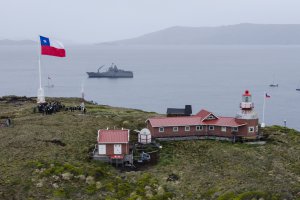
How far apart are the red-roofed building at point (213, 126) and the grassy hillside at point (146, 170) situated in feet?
7.04

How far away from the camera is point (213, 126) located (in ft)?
176

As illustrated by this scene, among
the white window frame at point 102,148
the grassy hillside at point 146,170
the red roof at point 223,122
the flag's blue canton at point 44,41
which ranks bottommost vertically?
the grassy hillside at point 146,170

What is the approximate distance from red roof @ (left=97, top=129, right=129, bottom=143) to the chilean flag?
63.8 feet

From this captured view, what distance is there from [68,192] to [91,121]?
2313 centimetres

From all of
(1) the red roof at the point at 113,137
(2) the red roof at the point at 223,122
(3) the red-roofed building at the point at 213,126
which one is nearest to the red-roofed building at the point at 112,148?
(1) the red roof at the point at 113,137

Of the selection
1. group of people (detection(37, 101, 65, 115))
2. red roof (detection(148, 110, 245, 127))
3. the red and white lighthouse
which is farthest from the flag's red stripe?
the red and white lighthouse

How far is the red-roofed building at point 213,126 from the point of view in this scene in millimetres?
52719

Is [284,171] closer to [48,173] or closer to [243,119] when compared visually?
[243,119]

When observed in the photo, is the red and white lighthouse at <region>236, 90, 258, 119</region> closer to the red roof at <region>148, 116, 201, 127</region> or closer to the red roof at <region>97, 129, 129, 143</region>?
the red roof at <region>148, 116, 201, 127</region>

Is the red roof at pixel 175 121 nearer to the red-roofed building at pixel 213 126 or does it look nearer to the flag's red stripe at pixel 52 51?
the red-roofed building at pixel 213 126

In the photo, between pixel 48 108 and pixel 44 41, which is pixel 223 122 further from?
pixel 44 41

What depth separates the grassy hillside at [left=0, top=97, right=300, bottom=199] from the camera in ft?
122

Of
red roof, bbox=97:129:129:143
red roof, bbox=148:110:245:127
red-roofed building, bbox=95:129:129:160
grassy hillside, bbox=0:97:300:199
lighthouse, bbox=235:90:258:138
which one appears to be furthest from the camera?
red roof, bbox=148:110:245:127

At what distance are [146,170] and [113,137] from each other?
19.0 ft
